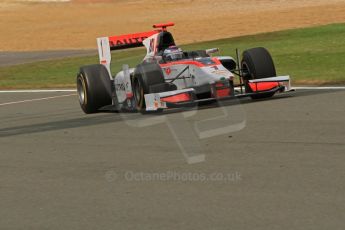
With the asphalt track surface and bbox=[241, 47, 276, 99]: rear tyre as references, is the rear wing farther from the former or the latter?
the asphalt track surface

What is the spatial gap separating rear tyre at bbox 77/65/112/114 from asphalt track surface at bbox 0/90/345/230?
1138 millimetres

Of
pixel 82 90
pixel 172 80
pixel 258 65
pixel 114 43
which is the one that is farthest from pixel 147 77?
pixel 114 43

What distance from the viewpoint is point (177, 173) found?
8633 mm

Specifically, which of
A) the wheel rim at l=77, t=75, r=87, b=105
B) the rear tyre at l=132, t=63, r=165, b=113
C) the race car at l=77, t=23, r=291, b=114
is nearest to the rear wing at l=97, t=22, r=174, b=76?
the race car at l=77, t=23, r=291, b=114

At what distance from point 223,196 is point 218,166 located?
139cm

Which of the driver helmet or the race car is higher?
the driver helmet

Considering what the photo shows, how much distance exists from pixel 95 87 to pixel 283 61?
1065 centimetres

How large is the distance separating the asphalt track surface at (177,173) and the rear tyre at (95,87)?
3.73 ft

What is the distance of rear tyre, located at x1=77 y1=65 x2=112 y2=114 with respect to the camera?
15.0 m

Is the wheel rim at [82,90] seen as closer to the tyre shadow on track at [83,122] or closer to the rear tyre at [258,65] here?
the tyre shadow on track at [83,122]

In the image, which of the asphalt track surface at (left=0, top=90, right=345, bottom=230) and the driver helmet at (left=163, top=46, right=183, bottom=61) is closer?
the asphalt track surface at (left=0, top=90, right=345, bottom=230)

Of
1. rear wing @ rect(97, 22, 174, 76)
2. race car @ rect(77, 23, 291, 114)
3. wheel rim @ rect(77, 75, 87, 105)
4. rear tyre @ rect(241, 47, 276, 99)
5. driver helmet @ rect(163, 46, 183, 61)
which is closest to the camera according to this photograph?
race car @ rect(77, 23, 291, 114)

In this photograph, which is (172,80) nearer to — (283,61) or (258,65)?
(258,65)

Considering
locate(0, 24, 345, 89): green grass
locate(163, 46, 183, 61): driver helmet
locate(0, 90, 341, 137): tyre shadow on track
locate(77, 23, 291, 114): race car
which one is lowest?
locate(0, 24, 345, 89): green grass
